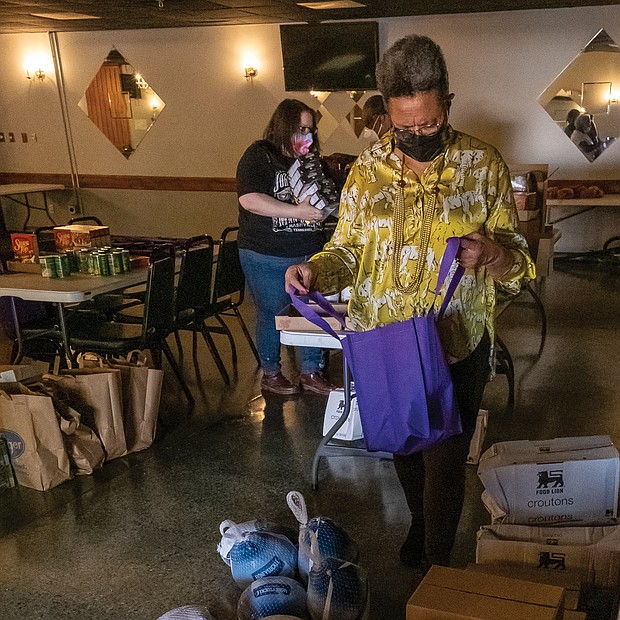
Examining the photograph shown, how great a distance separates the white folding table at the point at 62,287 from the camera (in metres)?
3.19

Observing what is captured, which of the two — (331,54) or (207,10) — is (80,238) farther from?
(331,54)

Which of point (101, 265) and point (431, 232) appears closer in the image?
point (431, 232)

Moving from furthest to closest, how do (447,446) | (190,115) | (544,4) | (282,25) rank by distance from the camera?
(190,115) → (282,25) → (544,4) → (447,446)

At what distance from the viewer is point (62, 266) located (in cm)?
352

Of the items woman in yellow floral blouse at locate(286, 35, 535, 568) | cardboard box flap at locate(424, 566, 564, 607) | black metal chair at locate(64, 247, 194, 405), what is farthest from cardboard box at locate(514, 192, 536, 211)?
cardboard box flap at locate(424, 566, 564, 607)

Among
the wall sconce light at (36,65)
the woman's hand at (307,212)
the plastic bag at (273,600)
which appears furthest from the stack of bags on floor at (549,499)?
the wall sconce light at (36,65)

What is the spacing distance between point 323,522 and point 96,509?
1055mm

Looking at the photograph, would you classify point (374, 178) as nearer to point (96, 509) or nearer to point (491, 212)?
point (491, 212)

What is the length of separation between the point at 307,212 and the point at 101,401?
1219 mm

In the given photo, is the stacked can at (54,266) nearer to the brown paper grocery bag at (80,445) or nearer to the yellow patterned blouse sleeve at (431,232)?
the brown paper grocery bag at (80,445)

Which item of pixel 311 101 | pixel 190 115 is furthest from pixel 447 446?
pixel 190 115

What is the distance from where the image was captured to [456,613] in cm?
145

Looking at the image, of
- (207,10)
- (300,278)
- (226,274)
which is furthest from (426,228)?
(207,10)

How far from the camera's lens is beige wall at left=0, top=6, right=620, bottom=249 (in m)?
6.91
